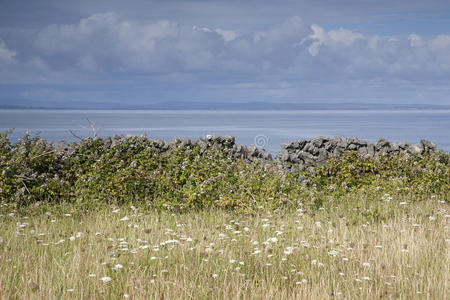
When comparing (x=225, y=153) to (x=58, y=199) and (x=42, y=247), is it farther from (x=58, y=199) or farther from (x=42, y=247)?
(x=42, y=247)

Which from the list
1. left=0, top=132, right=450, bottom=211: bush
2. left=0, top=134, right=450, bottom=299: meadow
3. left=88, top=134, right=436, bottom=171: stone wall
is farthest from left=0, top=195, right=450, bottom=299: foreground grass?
→ left=88, top=134, right=436, bottom=171: stone wall

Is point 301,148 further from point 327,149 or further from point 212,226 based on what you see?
point 212,226

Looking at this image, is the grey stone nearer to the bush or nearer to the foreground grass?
the bush

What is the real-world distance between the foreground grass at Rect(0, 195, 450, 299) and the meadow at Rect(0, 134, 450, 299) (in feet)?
0.10

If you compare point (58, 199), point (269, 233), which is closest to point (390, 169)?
point (269, 233)

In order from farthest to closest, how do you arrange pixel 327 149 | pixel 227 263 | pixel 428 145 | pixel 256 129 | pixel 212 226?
1. pixel 256 129
2. pixel 428 145
3. pixel 327 149
4. pixel 212 226
5. pixel 227 263

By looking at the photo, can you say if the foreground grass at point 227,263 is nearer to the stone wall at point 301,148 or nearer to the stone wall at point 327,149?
the stone wall at point 301,148

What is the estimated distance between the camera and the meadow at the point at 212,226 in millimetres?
5227

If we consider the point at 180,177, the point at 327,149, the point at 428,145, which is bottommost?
the point at 180,177

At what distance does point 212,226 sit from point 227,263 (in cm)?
183

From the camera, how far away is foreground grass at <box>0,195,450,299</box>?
501 cm

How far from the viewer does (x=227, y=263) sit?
584 centimetres

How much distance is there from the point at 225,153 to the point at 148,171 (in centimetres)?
235

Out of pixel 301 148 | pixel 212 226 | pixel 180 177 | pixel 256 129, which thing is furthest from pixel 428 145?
pixel 256 129
